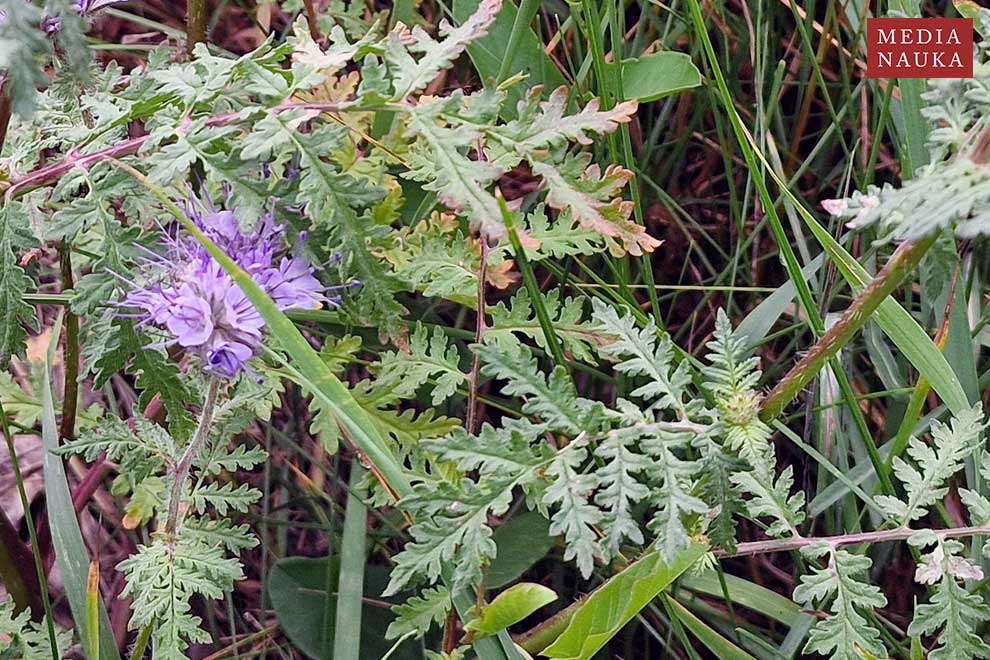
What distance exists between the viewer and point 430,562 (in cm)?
100

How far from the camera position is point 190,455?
3.76 ft

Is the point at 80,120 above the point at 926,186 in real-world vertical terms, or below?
above

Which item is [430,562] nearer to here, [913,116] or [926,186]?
[926,186]

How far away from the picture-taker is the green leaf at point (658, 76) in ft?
4.74

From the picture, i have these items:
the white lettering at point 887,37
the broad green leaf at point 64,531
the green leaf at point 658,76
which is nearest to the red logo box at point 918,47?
the white lettering at point 887,37

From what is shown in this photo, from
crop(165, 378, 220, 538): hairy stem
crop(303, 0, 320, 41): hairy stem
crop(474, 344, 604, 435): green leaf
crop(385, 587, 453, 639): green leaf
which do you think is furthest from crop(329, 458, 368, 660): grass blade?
crop(303, 0, 320, 41): hairy stem

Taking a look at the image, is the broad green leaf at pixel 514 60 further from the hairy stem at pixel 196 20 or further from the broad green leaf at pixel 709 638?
the broad green leaf at pixel 709 638

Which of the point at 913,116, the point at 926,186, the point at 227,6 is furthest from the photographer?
the point at 227,6

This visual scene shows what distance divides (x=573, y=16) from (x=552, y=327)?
557 millimetres

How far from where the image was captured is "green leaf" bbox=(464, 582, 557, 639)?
3.51 feet

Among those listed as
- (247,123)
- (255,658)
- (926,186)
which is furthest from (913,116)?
(255,658)

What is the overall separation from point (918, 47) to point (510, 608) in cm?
96

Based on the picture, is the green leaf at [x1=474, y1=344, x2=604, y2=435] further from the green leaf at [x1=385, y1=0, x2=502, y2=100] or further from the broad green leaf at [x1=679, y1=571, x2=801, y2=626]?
the broad green leaf at [x1=679, y1=571, x2=801, y2=626]

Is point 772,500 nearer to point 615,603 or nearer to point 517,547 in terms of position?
point 615,603
